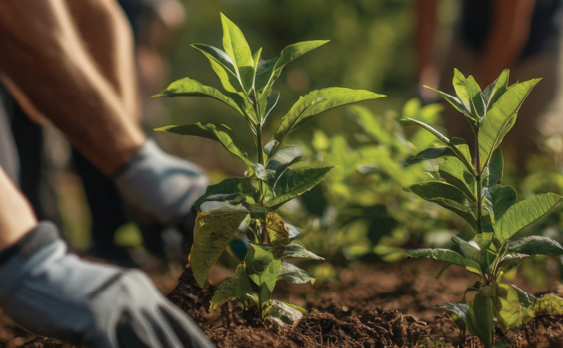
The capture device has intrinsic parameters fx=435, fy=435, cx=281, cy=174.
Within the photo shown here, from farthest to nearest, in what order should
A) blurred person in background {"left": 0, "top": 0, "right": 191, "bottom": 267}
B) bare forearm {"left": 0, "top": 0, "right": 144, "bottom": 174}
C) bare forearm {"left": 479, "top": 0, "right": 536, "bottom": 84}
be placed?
bare forearm {"left": 479, "top": 0, "right": 536, "bottom": 84} < blurred person in background {"left": 0, "top": 0, "right": 191, "bottom": 267} < bare forearm {"left": 0, "top": 0, "right": 144, "bottom": 174}

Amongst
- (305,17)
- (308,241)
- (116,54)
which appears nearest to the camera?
(308,241)

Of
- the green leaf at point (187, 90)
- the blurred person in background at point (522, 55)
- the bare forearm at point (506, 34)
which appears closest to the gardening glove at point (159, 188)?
the green leaf at point (187, 90)

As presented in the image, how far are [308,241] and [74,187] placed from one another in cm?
481

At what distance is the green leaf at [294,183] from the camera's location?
0.76m

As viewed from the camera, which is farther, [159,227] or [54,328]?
[159,227]

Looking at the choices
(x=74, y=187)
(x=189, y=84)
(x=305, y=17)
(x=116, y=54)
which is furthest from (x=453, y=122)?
(x=305, y=17)

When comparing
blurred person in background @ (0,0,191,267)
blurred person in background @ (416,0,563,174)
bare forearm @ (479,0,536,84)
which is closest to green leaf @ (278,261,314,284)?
blurred person in background @ (0,0,191,267)

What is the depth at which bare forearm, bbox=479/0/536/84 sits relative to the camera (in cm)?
242

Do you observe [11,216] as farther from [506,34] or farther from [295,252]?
[506,34]

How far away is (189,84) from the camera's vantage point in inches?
29.5

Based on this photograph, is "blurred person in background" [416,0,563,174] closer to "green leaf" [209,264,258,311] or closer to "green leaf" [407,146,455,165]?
"green leaf" [407,146,455,165]

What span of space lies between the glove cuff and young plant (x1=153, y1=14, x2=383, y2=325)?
327mm

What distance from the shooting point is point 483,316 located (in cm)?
73

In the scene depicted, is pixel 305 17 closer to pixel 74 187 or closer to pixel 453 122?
pixel 74 187
